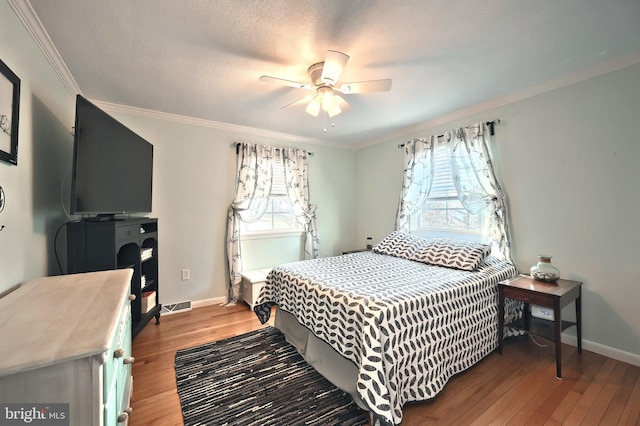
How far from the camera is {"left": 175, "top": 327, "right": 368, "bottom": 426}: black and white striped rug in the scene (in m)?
1.53

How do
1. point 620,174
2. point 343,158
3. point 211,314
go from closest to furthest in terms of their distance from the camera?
point 620,174, point 211,314, point 343,158

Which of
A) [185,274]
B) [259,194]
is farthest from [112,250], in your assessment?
[259,194]

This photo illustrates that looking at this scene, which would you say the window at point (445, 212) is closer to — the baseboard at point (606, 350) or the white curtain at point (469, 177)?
the white curtain at point (469, 177)

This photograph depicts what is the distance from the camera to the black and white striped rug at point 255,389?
5.02 ft

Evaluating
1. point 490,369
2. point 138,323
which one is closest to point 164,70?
point 138,323

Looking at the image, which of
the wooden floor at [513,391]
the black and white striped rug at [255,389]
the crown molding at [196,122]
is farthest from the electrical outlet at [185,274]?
the crown molding at [196,122]

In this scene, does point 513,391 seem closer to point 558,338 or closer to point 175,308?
point 558,338

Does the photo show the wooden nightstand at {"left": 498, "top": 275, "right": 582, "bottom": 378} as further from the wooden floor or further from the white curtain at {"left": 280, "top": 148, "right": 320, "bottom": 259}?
the white curtain at {"left": 280, "top": 148, "right": 320, "bottom": 259}

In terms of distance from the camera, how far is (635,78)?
1953mm

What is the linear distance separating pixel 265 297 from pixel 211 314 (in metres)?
0.96

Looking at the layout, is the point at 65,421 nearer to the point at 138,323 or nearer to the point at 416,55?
the point at 138,323

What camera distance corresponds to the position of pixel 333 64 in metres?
1.66

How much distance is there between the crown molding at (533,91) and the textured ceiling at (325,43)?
56 mm

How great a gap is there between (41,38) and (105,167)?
0.84 m
